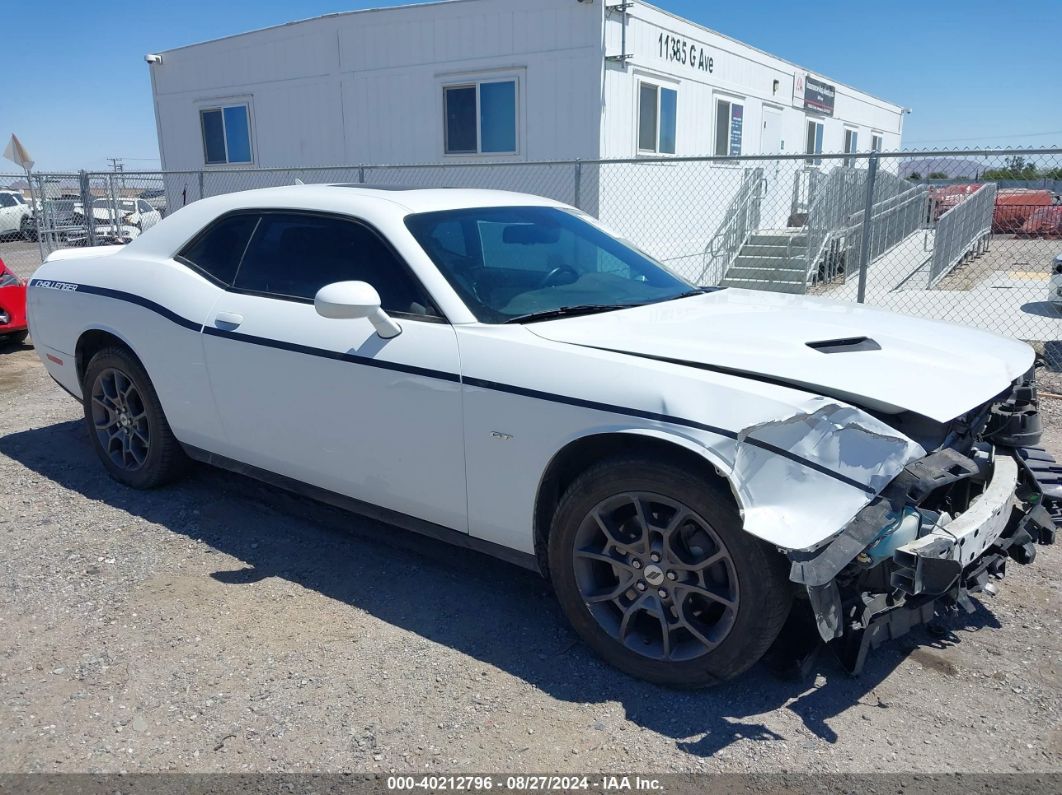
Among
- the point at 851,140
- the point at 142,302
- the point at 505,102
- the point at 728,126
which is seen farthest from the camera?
the point at 851,140

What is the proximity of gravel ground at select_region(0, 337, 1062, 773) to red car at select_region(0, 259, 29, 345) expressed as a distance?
512 centimetres

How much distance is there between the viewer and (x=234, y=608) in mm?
3514

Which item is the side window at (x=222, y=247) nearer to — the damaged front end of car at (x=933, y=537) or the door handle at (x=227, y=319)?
the door handle at (x=227, y=319)

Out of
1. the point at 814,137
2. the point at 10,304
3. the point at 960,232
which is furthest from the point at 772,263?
the point at 10,304

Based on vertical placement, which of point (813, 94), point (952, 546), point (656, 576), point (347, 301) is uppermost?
point (813, 94)

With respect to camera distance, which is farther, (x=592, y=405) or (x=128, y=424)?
(x=128, y=424)

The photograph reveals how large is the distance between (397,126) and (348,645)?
10678 mm

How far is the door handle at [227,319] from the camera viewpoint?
3.87 m

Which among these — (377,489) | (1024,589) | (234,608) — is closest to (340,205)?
(377,489)

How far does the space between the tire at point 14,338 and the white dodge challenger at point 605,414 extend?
17.5 feet

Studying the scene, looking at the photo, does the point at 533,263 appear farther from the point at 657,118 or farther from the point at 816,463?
the point at 657,118

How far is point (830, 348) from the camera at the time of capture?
2.96 m

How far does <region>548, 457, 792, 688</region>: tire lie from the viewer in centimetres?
264

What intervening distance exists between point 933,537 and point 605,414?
109 cm
